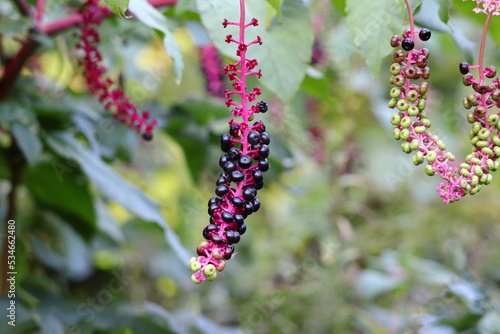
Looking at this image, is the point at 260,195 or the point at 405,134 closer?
the point at 405,134

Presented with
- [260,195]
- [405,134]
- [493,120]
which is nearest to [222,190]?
[405,134]

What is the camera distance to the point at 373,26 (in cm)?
92

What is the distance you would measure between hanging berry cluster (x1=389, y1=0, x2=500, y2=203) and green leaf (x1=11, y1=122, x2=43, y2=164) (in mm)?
789

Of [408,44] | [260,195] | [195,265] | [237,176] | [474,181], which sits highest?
[260,195]

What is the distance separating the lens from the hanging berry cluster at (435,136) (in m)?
0.78

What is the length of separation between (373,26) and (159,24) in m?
0.33

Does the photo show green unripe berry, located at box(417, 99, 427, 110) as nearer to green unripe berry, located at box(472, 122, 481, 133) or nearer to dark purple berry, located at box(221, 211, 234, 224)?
green unripe berry, located at box(472, 122, 481, 133)

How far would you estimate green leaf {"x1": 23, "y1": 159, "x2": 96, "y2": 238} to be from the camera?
1.59 metres

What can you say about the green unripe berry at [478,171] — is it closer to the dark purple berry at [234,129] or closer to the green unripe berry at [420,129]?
the green unripe berry at [420,129]

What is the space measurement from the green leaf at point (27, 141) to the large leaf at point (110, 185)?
5 centimetres

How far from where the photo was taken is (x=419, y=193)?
271 centimetres

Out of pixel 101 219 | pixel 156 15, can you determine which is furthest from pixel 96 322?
pixel 156 15

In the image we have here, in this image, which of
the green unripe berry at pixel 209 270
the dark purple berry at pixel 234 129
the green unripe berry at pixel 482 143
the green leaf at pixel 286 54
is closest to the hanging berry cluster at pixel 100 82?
the green leaf at pixel 286 54

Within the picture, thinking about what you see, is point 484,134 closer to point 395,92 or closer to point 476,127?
point 476,127
